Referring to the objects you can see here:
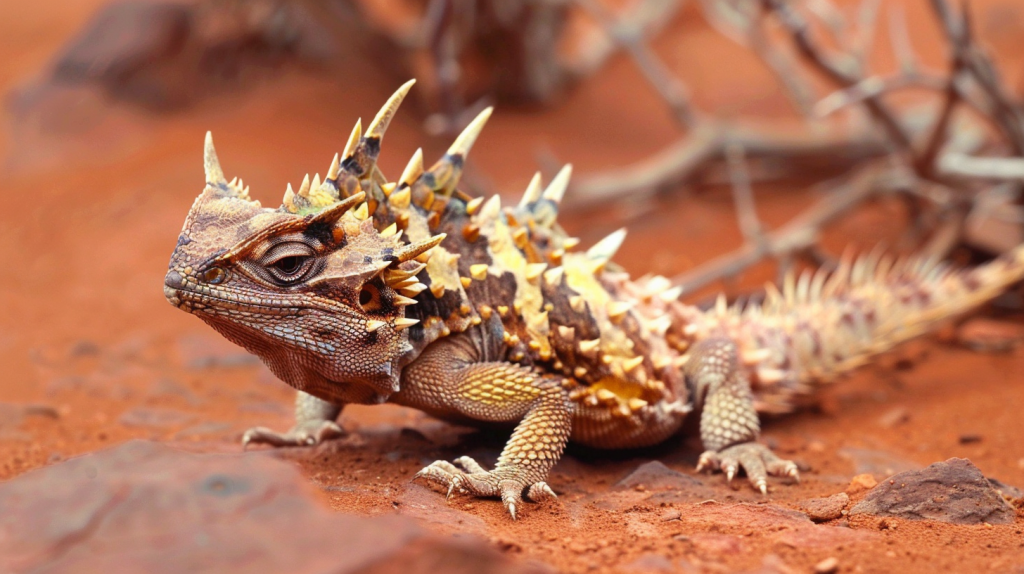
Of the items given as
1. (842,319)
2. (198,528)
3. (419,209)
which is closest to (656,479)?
(419,209)

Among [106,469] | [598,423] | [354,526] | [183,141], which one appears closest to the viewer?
[354,526]

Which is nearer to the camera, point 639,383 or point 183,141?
point 639,383

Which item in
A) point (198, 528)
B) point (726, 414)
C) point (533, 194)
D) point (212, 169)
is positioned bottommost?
point (198, 528)

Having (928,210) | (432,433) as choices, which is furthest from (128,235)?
(928,210)

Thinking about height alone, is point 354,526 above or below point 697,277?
below

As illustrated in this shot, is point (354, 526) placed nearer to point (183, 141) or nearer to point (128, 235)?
point (128, 235)

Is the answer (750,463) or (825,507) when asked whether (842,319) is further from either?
(825,507)

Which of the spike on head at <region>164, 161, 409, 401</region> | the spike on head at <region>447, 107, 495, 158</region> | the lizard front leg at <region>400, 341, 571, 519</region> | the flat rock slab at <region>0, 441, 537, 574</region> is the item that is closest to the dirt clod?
the lizard front leg at <region>400, 341, 571, 519</region>

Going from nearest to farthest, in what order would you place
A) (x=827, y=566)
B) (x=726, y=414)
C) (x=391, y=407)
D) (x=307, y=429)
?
(x=827, y=566) → (x=307, y=429) → (x=726, y=414) → (x=391, y=407)
